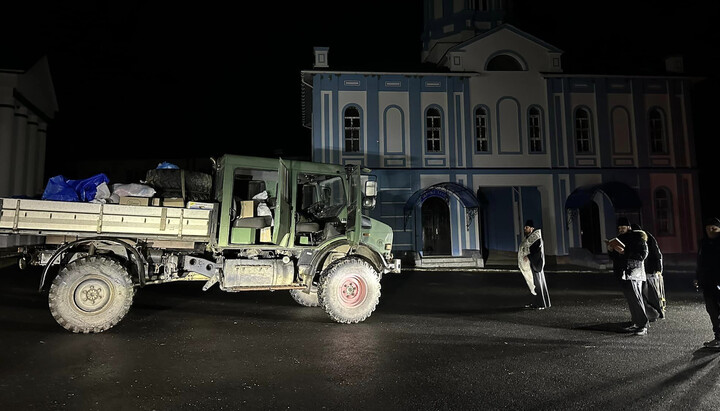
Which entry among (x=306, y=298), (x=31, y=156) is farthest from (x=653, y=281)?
(x=31, y=156)

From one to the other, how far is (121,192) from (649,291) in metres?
9.17

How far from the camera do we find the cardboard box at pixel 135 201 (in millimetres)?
6484

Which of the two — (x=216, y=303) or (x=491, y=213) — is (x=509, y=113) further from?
(x=216, y=303)

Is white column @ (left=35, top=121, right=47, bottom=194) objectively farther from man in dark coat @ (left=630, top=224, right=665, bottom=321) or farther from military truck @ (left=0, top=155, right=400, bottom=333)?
man in dark coat @ (left=630, top=224, right=665, bottom=321)

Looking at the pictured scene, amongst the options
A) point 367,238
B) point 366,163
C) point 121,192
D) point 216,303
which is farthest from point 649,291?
point 366,163

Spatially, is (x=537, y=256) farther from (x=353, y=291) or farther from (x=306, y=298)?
(x=306, y=298)

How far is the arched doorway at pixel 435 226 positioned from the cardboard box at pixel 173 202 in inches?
561

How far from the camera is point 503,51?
1984 centimetres

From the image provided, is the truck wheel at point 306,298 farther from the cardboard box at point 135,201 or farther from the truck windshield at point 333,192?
the cardboard box at point 135,201

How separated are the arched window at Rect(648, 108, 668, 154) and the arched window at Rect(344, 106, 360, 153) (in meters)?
14.5

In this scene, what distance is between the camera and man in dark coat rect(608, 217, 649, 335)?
6328 mm

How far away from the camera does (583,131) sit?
19.9 meters

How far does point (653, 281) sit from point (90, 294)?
9.28 meters

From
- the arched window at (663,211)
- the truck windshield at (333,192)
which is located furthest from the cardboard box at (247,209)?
the arched window at (663,211)
